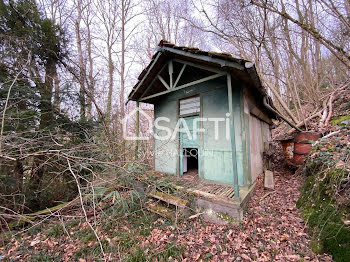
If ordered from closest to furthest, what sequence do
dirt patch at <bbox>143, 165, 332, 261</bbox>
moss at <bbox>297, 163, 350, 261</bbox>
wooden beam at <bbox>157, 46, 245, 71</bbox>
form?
moss at <bbox>297, 163, 350, 261</bbox> → dirt patch at <bbox>143, 165, 332, 261</bbox> → wooden beam at <bbox>157, 46, 245, 71</bbox>

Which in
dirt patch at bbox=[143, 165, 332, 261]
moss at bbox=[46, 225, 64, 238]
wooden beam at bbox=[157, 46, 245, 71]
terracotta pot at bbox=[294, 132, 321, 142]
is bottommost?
moss at bbox=[46, 225, 64, 238]

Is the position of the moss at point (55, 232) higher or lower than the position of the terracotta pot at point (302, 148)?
lower

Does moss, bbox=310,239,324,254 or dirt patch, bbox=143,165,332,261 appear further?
dirt patch, bbox=143,165,332,261

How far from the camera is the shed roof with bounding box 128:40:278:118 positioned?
3160 millimetres

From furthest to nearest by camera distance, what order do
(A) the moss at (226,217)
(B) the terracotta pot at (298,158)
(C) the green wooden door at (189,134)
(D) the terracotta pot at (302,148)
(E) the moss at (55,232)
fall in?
1. (C) the green wooden door at (189,134)
2. (B) the terracotta pot at (298,158)
3. (D) the terracotta pot at (302,148)
4. (E) the moss at (55,232)
5. (A) the moss at (226,217)

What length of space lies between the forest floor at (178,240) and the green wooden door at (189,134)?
217 cm

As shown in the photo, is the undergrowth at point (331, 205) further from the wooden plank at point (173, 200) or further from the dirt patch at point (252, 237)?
the wooden plank at point (173, 200)

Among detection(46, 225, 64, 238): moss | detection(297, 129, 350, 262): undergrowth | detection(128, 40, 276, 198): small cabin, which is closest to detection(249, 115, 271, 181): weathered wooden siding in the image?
detection(128, 40, 276, 198): small cabin

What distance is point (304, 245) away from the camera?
2.44 metres

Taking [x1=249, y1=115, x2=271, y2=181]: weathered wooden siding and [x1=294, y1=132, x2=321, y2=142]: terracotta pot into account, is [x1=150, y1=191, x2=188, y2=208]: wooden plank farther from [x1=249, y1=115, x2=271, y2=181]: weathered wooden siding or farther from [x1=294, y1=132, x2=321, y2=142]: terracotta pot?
[x1=294, y1=132, x2=321, y2=142]: terracotta pot

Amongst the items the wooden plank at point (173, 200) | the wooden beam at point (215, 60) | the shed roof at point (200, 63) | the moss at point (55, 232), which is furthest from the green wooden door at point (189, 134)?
the moss at point (55, 232)

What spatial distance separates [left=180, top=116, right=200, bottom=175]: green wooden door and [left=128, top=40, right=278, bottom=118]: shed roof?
1.86 metres

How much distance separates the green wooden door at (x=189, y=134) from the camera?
194 inches

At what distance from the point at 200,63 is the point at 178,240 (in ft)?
14.0
